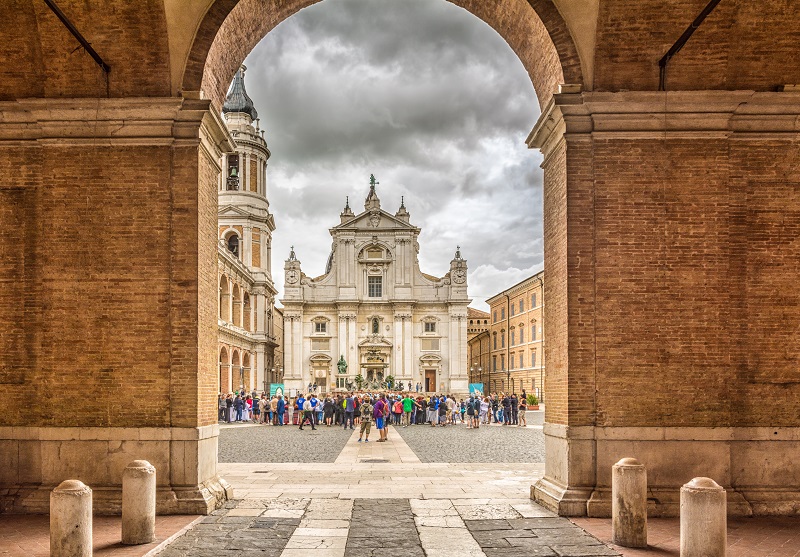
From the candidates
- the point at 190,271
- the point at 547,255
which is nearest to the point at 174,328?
the point at 190,271

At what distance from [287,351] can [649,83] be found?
56.2m

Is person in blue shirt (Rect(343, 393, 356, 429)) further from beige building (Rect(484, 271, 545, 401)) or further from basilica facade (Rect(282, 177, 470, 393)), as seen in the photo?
basilica facade (Rect(282, 177, 470, 393))

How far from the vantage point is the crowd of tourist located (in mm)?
28656

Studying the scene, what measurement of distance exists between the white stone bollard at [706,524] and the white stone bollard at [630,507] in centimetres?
84

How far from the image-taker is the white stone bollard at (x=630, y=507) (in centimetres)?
724

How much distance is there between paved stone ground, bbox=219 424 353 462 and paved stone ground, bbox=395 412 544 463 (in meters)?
2.19

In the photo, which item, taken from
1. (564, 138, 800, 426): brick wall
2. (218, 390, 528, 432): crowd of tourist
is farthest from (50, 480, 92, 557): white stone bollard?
(218, 390, 528, 432): crowd of tourist

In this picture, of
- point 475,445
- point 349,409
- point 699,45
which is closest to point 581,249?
point 699,45

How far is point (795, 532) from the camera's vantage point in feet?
25.8

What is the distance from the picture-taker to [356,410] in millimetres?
28922

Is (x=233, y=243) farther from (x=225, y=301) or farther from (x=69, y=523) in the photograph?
(x=69, y=523)

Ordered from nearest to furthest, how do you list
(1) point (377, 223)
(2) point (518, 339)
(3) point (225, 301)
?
(3) point (225, 301), (2) point (518, 339), (1) point (377, 223)

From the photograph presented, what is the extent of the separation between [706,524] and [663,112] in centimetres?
510

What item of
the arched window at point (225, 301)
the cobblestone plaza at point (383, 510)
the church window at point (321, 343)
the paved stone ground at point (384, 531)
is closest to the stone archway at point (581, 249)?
the paved stone ground at point (384, 531)
